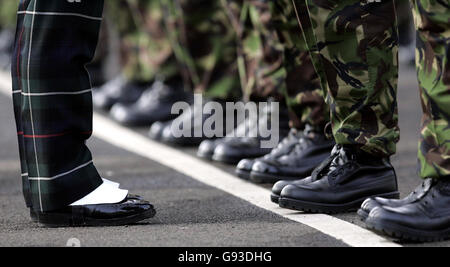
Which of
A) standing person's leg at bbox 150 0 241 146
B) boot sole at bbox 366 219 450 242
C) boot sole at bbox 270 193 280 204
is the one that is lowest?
boot sole at bbox 270 193 280 204

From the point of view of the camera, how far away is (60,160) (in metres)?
2.54

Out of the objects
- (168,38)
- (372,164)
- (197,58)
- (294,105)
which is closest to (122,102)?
(168,38)

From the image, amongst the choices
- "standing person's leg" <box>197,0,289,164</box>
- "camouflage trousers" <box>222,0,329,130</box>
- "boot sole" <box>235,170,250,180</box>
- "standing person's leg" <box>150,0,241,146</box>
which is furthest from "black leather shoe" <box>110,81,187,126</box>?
"boot sole" <box>235,170,250,180</box>

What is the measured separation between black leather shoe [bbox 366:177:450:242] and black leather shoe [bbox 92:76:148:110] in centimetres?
396

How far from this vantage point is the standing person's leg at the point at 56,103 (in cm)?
249

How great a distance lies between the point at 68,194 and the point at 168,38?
2811mm

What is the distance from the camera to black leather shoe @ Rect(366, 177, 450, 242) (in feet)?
7.63

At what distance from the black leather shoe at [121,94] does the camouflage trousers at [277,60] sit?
193 cm

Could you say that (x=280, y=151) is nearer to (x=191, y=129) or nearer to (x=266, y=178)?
(x=266, y=178)

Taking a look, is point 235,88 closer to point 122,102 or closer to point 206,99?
point 206,99

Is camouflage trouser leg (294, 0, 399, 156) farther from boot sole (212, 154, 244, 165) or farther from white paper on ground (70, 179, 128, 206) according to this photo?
A: boot sole (212, 154, 244, 165)

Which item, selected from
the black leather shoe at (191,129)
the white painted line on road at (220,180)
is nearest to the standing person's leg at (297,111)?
the white painted line on road at (220,180)

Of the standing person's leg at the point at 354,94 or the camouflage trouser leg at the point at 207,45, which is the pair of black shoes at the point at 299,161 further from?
the camouflage trouser leg at the point at 207,45

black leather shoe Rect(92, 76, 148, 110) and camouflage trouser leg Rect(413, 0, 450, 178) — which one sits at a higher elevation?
camouflage trouser leg Rect(413, 0, 450, 178)
